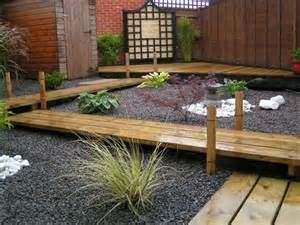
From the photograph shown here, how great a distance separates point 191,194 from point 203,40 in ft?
27.1

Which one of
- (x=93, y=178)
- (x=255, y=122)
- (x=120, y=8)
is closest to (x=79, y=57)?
(x=120, y=8)

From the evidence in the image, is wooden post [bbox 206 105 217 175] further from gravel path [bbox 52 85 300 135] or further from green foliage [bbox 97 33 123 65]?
green foliage [bbox 97 33 123 65]

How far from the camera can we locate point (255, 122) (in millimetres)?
4676

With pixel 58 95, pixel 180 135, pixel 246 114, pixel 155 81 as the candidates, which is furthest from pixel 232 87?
pixel 58 95

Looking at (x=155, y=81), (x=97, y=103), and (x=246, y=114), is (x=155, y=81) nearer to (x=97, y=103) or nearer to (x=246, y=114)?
(x=97, y=103)

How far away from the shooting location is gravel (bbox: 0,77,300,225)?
2619 millimetres

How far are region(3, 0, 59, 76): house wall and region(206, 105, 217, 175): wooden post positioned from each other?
21.8ft

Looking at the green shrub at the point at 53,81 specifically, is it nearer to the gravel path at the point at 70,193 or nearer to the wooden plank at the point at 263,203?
the gravel path at the point at 70,193

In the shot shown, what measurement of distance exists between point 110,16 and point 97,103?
6.41 metres

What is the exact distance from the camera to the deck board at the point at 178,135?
3.17m

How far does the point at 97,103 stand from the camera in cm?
550

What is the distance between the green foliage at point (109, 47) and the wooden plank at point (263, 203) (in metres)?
8.32

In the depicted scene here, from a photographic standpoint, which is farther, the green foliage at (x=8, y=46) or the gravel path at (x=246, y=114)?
the green foliage at (x=8, y=46)

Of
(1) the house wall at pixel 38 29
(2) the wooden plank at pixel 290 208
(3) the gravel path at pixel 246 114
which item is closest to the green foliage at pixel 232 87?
(3) the gravel path at pixel 246 114
